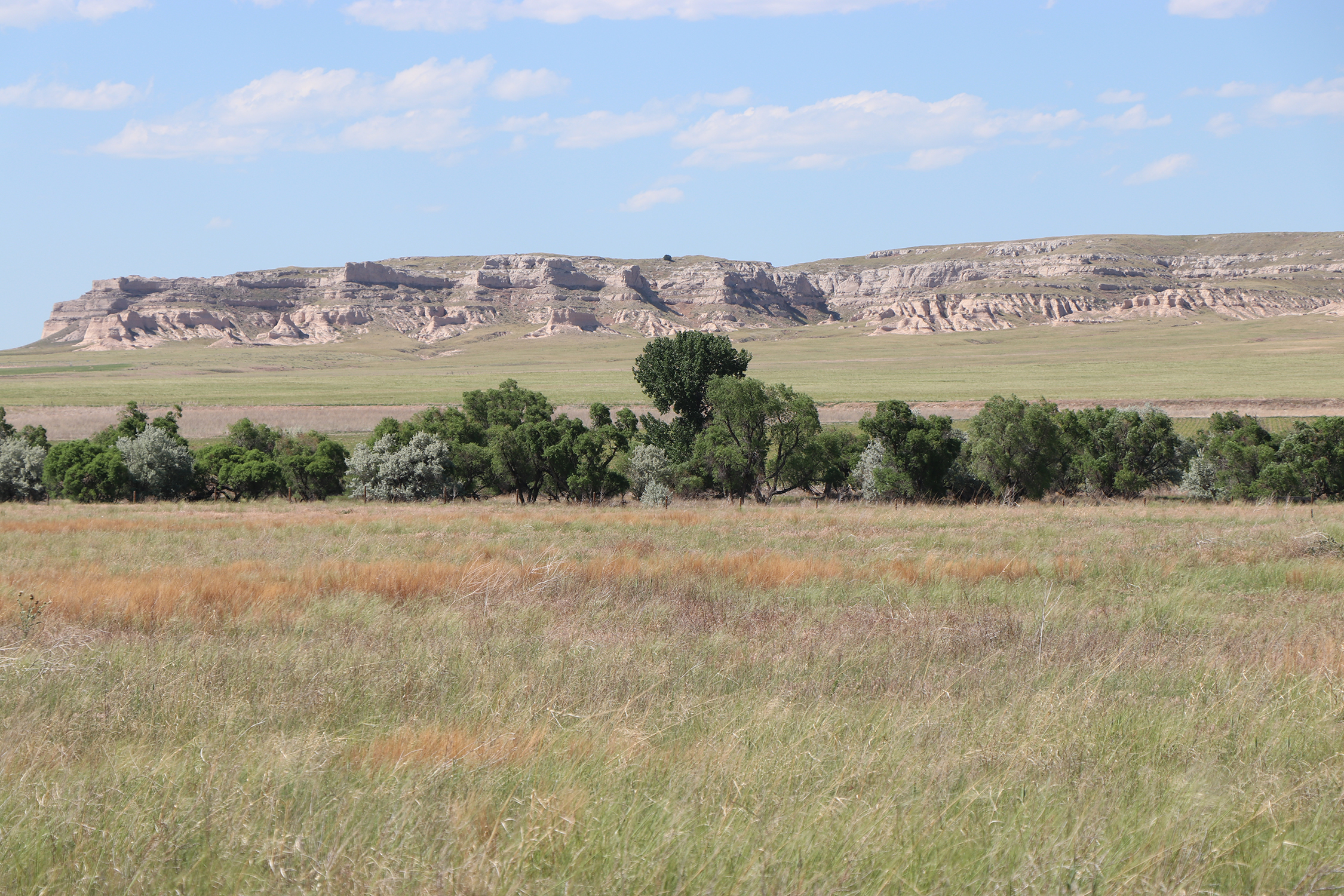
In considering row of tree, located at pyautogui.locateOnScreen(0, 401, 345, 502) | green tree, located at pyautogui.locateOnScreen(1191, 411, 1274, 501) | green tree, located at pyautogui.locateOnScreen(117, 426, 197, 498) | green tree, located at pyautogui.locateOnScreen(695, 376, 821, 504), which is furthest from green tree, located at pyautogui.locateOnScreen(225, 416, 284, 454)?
green tree, located at pyautogui.locateOnScreen(1191, 411, 1274, 501)

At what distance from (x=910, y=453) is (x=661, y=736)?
135 ft

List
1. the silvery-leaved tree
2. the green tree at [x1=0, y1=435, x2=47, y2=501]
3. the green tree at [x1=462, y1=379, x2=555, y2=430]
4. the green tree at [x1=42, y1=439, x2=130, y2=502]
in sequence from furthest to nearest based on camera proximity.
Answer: the green tree at [x1=462, y1=379, x2=555, y2=430] < the green tree at [x1=0, y1=435, x2=47, y2=501] < the silvery-leaved tree < the green tree at [x1=42, y1=439, x2=130, y2=502]

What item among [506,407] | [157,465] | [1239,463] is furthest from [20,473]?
[1239,463]

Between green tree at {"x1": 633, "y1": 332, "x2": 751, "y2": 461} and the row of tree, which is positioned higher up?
green tree at {"x1": 633, "y1": 332, "x2": 751, "y2": 461}

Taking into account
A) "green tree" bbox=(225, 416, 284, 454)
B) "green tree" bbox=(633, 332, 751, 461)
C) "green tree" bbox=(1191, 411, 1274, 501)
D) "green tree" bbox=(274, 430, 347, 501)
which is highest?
"green tree" bbox=(633, 332, 751, 461)

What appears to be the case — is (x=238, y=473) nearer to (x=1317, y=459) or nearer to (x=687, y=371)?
(x=687, y=371)

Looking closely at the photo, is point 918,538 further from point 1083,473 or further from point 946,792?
point 1083,473

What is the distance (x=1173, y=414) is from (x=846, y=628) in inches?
3264

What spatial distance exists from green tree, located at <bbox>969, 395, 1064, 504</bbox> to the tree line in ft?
0.24

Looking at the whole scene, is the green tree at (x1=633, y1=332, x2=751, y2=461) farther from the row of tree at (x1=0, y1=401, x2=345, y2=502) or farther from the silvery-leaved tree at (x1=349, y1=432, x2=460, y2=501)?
the row of tree at (x1=0, y1=401, x2=345, y2=502)

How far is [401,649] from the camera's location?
291 inches

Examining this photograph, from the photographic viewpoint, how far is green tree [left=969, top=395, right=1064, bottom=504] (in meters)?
43.1

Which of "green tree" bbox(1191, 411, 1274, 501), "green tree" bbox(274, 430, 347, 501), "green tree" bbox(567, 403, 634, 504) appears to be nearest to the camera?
"green tree" bbox(1191, 411, 1274, 501)

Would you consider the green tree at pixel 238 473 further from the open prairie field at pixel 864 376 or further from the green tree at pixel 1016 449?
the open prairie field at pixel 864 376
